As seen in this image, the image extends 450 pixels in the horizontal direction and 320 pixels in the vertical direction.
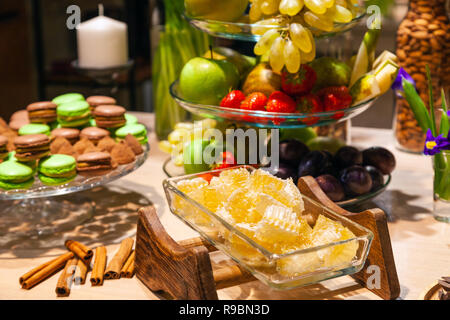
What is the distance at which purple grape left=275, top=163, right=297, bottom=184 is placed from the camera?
3.51 feet

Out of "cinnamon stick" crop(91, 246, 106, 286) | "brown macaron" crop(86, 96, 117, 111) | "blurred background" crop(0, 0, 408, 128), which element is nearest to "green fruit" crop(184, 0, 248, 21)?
"brown macaron" crop(86, 96, 117, 111)

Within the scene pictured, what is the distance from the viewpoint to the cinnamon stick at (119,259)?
2.81ft

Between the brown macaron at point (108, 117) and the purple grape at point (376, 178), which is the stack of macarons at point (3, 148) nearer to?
the brown macaron at point (108, 117)

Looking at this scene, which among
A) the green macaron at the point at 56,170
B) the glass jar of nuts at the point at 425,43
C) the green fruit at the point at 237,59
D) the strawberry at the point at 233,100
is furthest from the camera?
the glass jar of nuts at the point at 425,43

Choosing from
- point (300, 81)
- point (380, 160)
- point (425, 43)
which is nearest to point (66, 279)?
point (300, 81)

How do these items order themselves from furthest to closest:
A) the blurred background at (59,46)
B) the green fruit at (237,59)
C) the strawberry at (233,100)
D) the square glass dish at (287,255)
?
the blurred background at (59,46) → the green fruit at (237,59) → the strawberry at (233,100) → the square glass dish at (287,255)

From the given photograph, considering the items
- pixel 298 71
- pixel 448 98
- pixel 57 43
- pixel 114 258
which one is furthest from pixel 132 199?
pixel 57 43

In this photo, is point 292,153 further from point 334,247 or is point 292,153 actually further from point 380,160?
point 334,247

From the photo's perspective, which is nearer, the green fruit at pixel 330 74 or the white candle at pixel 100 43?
the green fruit at pixel 330 74

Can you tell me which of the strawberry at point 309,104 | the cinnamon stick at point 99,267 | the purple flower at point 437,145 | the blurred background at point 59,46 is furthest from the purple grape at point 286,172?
the blurred background at point 59,46

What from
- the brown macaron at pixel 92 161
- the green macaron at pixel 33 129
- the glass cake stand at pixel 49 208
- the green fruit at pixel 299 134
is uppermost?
the green macaron at pixel 33 129

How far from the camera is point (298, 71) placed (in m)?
1.03

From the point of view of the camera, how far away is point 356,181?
1024 millimetres

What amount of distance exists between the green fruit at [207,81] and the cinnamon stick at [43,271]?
14.6 inches
